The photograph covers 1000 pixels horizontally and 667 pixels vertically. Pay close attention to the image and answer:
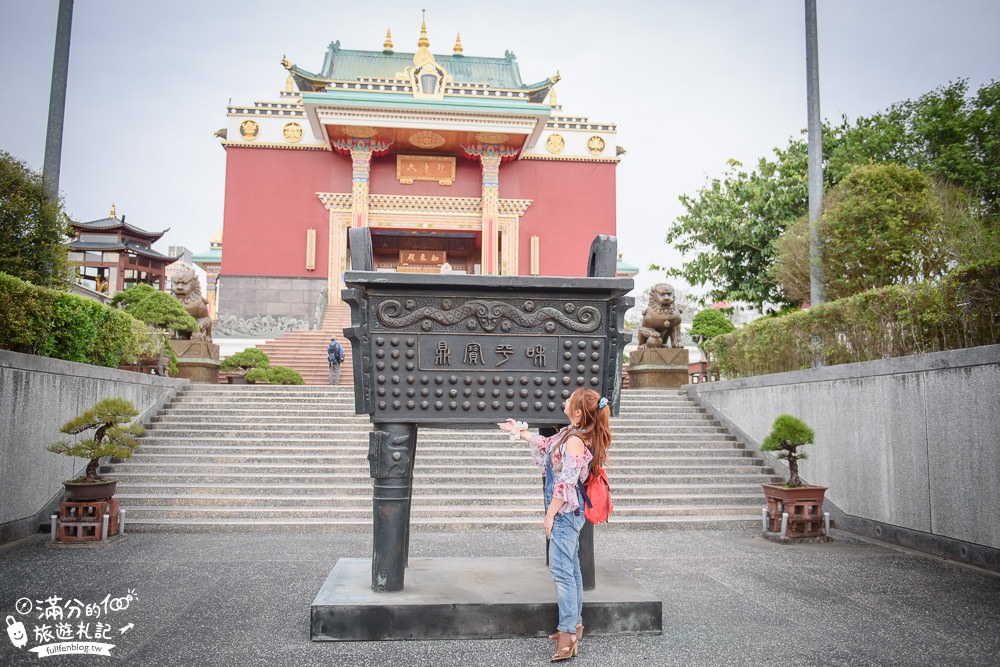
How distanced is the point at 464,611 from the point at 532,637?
0.41 m

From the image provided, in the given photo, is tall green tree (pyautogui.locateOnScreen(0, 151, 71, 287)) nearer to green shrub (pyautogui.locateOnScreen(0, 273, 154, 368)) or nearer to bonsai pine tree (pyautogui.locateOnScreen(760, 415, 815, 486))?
green shrub (pyautogui.locateOnScreen(0, 273, 154, 368))

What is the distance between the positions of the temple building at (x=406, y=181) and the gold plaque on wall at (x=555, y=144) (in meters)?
0.04

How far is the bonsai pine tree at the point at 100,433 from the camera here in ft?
22.0

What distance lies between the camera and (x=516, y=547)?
669 cm

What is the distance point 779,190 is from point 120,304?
619 inches

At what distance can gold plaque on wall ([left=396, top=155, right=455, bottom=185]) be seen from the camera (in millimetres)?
23516

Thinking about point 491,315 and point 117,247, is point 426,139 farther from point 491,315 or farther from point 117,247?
point 117,247

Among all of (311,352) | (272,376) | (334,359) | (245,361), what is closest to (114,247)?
(311,352)

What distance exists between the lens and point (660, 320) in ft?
46.1

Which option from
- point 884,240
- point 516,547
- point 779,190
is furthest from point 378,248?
point 516,547

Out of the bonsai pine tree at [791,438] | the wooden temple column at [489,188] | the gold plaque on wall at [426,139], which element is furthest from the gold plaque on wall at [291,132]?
the bonsai pine tree at [791,438]

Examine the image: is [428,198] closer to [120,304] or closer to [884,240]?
[120,304]

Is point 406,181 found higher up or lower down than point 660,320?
higher up

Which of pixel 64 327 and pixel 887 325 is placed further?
pixel 64 327
